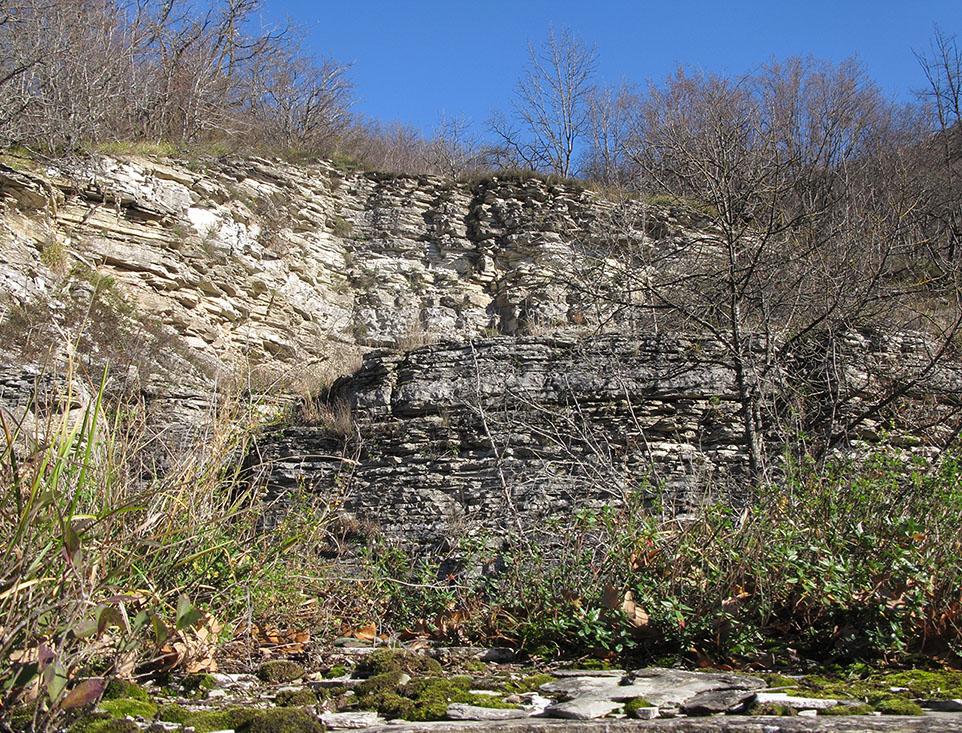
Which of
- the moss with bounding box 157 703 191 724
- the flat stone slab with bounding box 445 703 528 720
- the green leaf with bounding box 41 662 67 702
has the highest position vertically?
the green leaf with bounding box 41 662 67 702

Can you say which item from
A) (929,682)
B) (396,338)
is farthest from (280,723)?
(396,338)

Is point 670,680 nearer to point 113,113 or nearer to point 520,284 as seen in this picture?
point 520,284

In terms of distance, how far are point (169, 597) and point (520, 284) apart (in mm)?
10957

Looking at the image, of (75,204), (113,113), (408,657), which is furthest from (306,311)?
(408,657)

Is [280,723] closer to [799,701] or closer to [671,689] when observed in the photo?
[671,689]

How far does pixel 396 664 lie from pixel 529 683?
512mm

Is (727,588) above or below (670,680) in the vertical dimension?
above

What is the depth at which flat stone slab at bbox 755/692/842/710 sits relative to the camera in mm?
2115

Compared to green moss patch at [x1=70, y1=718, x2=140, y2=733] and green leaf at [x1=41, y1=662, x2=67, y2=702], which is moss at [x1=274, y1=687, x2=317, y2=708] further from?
green leaf at [x1=41, y1=662, x2=67, y2=702]

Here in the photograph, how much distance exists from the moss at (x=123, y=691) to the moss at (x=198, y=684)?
17 centimetres

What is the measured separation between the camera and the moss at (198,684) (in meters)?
2.30

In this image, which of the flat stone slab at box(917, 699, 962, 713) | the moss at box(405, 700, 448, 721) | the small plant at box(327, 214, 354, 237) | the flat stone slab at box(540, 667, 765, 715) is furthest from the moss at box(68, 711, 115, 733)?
the small plant at box(327, 214, 354, 237)

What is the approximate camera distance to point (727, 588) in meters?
3.20

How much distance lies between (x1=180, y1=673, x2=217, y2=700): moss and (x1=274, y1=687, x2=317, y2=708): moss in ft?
0.83
